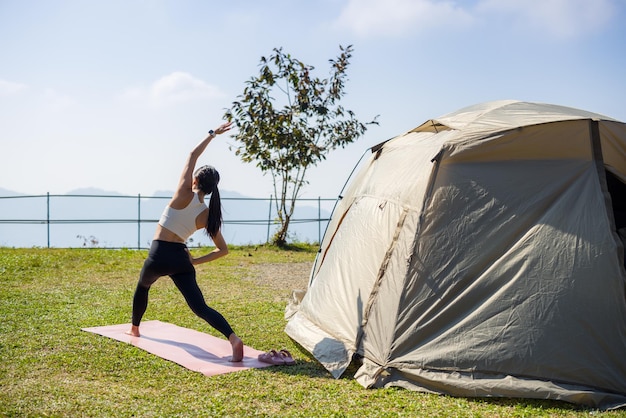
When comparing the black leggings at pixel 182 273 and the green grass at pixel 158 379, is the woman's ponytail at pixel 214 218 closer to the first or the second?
the black leggings at pixel 182 273

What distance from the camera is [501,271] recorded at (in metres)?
5.11

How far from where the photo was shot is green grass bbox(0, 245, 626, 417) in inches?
182

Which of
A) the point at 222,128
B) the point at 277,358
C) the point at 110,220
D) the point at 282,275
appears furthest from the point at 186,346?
the point at 110,220

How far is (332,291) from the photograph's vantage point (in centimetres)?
643

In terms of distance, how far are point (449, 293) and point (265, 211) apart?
632 inches

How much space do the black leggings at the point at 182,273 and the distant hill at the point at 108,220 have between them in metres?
12.1

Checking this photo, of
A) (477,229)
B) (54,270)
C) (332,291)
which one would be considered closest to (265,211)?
(54,270)

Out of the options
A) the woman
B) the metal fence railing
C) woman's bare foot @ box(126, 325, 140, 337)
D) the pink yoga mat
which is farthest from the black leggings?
the metal fence railing

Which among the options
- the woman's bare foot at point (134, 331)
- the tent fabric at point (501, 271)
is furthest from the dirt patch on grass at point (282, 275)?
the tent fabric at point (501, 271)

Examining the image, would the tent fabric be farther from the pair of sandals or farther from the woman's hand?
the woman's hand

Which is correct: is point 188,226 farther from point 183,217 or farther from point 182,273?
point 182,273

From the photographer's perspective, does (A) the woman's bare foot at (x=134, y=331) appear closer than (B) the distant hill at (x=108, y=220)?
Yes

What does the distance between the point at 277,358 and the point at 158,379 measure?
112cm

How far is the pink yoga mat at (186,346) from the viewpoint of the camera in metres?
5.91
